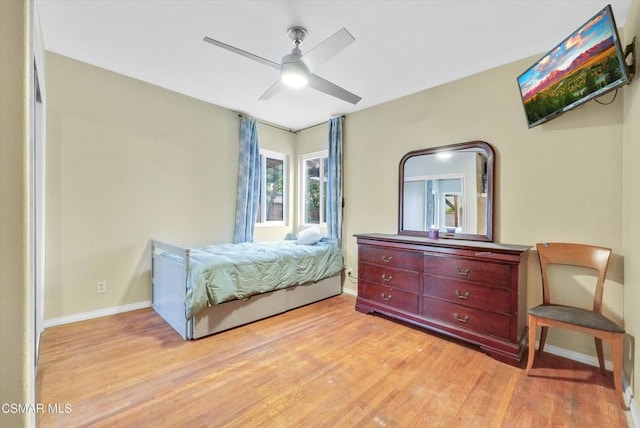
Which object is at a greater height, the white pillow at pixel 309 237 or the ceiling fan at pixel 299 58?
the ceiling fan at pixel 299 58

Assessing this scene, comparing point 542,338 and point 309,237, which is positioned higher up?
point 309,237

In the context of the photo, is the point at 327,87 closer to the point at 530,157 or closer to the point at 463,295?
the point at 530,157

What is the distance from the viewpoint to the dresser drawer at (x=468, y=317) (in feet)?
7.15

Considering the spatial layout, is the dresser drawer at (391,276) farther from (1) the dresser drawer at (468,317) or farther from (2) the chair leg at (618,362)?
(2) the chair leg at (618,362)

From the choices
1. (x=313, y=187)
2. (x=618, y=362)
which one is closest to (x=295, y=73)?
(x=313, y=187)

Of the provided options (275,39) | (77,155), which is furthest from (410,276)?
(77,155)

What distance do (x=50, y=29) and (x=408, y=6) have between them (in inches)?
114

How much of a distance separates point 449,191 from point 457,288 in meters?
1.07

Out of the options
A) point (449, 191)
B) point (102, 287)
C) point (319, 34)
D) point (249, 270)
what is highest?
point (319, 34)

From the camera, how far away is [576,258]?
2.15 m

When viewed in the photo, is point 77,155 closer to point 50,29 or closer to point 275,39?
point 50,29

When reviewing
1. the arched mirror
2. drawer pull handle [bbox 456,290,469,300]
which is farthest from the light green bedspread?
drawer pull handle [bbox 456,290,469,300]
